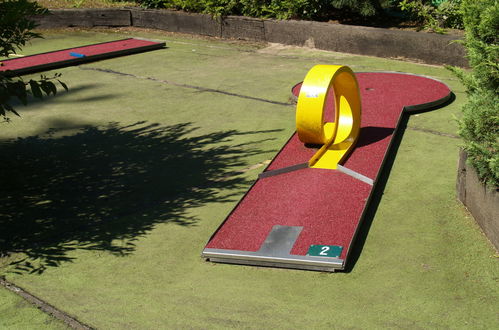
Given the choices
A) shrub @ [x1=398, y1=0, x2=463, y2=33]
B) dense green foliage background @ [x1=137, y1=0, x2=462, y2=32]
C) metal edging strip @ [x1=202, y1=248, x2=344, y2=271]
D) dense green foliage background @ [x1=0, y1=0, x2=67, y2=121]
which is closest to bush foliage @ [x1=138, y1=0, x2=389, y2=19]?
dense green foliage background @ [x1=137, y1=0, x2=462, y2=32]

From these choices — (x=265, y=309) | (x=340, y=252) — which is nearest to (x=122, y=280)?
(x=265, y=309)

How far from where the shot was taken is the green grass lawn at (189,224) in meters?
4.97

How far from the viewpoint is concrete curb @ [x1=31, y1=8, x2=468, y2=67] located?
1265 centimetres

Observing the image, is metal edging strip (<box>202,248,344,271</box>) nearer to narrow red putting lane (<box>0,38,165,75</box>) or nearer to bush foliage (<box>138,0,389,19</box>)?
narrow red putting lane (<box>0,38,165,75</box>)

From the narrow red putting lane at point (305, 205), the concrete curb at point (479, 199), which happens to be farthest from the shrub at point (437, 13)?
the concrete curb at point (479, 199)

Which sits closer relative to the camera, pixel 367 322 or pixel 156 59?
pixel 367 322

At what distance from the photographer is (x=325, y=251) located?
18.3ft

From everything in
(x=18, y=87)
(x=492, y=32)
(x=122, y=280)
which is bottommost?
(x=122, y=280)

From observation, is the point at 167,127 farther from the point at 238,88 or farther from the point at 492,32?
the point at 492,32

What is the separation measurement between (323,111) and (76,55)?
8.21 metres

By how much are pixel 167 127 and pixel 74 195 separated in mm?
2593

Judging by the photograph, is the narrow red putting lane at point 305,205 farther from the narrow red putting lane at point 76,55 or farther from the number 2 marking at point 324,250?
the narrow red putting lane at point 76,55

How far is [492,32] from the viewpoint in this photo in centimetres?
579

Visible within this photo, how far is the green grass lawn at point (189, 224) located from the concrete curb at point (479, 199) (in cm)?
10
